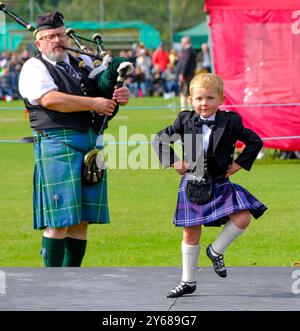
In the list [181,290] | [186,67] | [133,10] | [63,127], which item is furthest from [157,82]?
[181,290]

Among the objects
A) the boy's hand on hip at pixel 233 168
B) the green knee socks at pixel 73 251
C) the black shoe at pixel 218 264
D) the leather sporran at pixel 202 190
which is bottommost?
the green knee socks at pixel 73 251

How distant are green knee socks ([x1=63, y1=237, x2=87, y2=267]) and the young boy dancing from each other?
4.34 ft

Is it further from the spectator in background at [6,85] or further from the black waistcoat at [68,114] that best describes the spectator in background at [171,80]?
the black waistcoat at [68,114]

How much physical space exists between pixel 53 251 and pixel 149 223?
12.1 ft

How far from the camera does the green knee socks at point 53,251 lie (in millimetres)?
7652

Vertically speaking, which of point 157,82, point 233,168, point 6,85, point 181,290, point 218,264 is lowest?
point 157,82

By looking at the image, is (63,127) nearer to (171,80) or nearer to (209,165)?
(209,165)

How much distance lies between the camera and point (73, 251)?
7.85 m

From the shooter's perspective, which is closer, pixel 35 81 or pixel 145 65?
pixel 35 81

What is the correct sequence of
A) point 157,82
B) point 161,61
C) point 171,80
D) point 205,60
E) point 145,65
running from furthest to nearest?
point 157,82
point 145,65
point 161,61
point 171,80
point 205,60

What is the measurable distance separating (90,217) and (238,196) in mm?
1363

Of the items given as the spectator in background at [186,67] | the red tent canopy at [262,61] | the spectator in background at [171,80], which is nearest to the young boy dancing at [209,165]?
the red tent canopy at [262,61]

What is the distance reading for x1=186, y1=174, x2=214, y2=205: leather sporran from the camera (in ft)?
21.6

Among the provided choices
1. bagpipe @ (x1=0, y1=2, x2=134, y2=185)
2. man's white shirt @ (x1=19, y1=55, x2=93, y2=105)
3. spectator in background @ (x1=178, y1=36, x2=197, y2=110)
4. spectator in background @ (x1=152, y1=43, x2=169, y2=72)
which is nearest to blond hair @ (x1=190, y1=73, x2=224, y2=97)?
bagpipe @ (x1=0, y1=2, x2=134, y2=185)
